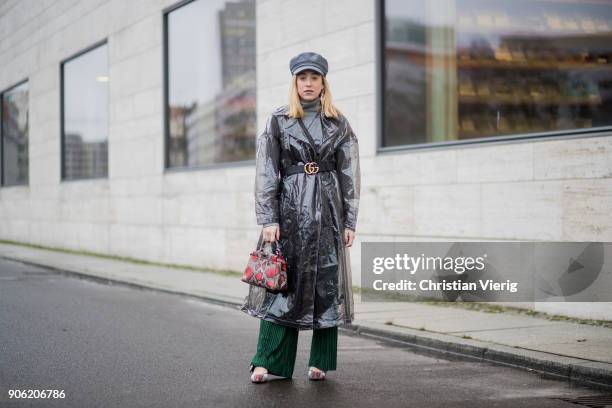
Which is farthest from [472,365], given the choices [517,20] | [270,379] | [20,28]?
[20,28]

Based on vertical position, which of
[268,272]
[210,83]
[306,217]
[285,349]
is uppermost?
[210,83]

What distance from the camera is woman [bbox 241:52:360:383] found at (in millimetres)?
5547

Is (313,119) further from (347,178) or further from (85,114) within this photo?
(85,114)

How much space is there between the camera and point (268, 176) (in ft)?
18.4

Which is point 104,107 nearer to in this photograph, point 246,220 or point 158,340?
point 246,220

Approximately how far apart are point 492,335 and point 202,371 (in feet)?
8.78

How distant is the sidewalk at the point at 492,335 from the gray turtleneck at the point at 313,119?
2.37 meters

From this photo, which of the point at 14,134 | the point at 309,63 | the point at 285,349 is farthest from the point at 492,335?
the point at 14,134

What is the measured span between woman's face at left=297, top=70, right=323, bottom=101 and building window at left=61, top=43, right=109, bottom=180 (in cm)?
1417

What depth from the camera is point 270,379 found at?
5824 mm

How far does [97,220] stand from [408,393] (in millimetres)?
14865

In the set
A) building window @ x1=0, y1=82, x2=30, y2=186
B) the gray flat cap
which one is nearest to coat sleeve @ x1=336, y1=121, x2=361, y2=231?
the gray flat cap

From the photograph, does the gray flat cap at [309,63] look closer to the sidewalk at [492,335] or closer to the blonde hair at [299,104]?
the blonde hair at [299,104]

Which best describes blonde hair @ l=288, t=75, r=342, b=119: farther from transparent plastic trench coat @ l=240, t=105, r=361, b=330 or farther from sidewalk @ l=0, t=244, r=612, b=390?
sidewalk @ l=0, t=244, r=612, b=390
